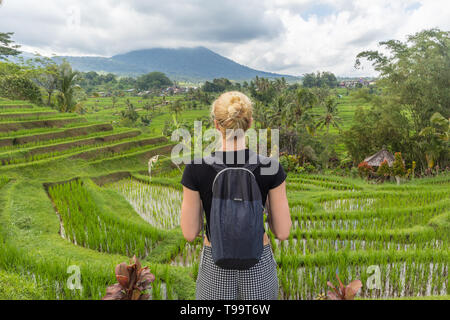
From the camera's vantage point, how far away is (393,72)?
13133mm

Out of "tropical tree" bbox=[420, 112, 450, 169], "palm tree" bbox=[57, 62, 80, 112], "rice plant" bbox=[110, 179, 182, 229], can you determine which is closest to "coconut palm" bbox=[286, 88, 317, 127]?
"tropical tree" bbox=[420, 112, 450, 169]

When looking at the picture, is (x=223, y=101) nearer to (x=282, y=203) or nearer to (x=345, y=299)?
(x=282, y=203)

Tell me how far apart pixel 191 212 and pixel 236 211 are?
225mm

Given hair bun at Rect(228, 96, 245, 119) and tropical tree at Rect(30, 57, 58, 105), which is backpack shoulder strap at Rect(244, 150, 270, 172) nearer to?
hair bun at Rect(228, 96, 245, 119)

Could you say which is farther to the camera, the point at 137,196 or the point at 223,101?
the point at 137,196

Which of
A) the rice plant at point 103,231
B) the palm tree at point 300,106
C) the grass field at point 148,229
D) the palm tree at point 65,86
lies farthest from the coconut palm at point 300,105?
the rice plant at point 103,231

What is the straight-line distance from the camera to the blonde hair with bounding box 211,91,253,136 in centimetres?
121

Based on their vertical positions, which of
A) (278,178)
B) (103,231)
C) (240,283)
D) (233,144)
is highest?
(233,144)

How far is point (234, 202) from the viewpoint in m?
1.22

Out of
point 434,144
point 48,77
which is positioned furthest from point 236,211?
point 48,77

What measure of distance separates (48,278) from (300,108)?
19.1m

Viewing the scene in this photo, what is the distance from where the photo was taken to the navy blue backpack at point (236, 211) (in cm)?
122

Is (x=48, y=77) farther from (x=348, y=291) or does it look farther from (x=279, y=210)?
(x=348, y=291)
